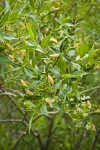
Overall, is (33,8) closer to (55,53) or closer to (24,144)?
(55,53)

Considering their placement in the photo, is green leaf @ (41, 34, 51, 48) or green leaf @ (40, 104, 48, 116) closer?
green leaf @ (41, 34, 51, 48)

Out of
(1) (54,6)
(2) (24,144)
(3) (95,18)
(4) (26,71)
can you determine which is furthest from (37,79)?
(2) (24,144)

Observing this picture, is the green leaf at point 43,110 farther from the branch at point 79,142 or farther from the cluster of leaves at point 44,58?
the branch at point 79,142

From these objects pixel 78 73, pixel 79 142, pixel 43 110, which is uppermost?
pixel 78 73

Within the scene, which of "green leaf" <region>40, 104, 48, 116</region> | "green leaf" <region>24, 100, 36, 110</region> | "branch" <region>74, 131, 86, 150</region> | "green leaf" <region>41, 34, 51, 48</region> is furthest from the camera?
"branch" <region>74, 131, 86, 150</region>

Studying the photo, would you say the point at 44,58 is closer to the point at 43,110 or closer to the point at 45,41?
the point at 45,41

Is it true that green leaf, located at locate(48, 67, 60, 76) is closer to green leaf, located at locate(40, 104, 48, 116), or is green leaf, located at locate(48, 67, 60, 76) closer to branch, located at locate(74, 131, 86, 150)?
green leaf, located at locate(40, 104, 48, 116)

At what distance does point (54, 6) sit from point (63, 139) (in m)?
2.48

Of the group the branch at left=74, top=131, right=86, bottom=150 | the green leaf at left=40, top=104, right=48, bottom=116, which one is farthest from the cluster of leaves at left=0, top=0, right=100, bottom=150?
the branch at left=74, top=131, right=86, bottom=150

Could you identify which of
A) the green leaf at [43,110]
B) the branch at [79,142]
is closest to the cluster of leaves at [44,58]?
the green leaf at [43,110]

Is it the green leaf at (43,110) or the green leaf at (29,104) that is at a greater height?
the green leaf at (29,104)

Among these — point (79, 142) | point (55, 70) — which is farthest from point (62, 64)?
point (79, 142)

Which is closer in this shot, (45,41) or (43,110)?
(45,41)

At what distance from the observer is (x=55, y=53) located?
4.80 feet
